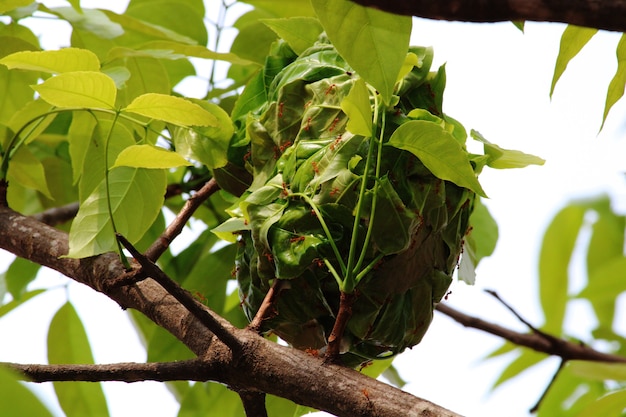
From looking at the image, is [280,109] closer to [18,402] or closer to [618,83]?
[618,83]

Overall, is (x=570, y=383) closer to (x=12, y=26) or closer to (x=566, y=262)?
(x=566, y=262)

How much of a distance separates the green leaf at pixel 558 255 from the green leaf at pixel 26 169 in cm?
62

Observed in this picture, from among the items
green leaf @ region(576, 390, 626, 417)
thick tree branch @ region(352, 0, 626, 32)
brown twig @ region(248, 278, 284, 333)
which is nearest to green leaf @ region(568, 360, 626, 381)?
green leaf @ region(576, 390, 626, 417)

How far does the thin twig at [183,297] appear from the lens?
527mm

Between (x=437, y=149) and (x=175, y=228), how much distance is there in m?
0.31

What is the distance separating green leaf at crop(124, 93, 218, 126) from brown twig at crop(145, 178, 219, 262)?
0.43 feet

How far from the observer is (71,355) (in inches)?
40.0

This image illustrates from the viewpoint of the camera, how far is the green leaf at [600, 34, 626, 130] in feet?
1.88

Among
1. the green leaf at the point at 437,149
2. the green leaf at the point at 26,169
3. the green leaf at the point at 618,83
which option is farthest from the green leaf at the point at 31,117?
the green leaf at the point at 618,83

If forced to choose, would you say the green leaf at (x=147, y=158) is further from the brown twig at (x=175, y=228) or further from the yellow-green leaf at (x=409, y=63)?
the yellow-green leaf at (x=409, y=63)

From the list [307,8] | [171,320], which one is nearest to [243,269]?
[171,320]

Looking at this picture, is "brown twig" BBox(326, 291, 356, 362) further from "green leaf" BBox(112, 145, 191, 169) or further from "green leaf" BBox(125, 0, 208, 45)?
"green leaf" BBox(125, 0, 208, 45)

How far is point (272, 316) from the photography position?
25.3 inches

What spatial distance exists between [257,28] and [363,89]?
501mm
